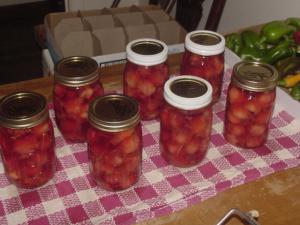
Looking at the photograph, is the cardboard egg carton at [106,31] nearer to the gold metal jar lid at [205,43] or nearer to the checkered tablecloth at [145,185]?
the gold metal jar lid at [205,43]

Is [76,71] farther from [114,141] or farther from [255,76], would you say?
[255,76]

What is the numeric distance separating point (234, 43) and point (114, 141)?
63cm

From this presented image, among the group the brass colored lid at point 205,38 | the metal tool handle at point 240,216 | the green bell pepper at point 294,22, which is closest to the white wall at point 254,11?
the green bell pepper at point 294,22

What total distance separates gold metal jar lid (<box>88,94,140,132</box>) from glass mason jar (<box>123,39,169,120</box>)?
5.0 inches

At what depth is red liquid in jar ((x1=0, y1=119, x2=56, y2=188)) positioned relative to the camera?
0.67 meters

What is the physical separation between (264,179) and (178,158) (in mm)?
157

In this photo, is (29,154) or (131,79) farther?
(131,79)

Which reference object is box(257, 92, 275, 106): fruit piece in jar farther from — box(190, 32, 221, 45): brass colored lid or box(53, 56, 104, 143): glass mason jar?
box(53, 56, 104, 143): glass mason jar

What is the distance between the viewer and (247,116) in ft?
2.61

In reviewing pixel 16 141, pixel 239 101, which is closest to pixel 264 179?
pixel 239 101

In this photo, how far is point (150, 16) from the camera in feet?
4.90

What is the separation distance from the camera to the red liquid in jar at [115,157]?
0.67 metres

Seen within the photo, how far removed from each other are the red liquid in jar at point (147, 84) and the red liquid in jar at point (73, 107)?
0.26 ft

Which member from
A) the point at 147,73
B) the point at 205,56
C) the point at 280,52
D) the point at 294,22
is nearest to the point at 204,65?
the point at 205,56
